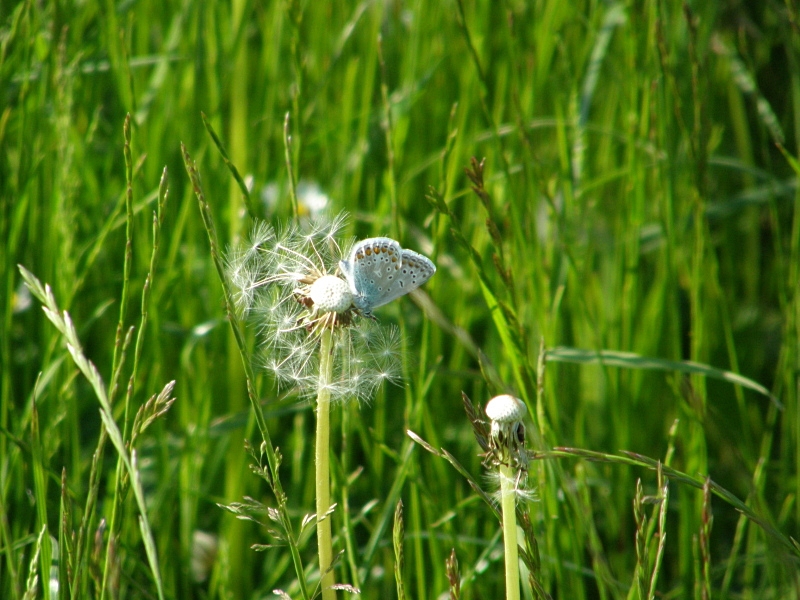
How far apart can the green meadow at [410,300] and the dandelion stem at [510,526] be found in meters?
0.05

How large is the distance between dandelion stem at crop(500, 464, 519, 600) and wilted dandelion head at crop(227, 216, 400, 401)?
0.79 feet

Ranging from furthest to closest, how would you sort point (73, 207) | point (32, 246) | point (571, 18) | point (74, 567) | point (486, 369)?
point (571, 18) → point (32, 246) → point (73, 207) → point (486, 369) → point (74, 567)

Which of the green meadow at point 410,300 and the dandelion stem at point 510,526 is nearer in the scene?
the dandelion stem at point 510,526

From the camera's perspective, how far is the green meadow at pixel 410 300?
137 cm

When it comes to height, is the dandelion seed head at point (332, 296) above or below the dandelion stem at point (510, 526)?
above

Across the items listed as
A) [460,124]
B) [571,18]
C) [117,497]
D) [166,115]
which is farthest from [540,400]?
[571,18]

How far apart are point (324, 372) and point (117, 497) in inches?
10.4

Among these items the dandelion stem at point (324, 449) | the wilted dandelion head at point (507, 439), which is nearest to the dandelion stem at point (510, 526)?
the wilted dandelion head at point (507, 439)

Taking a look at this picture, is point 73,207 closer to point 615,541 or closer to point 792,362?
point 615,541

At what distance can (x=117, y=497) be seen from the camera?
90 cm

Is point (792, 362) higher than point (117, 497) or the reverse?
the reverse

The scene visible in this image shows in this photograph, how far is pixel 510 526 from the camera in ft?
2.83

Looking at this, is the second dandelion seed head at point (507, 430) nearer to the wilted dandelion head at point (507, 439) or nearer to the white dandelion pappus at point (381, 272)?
the wilted dandelion head at point (507, 439)

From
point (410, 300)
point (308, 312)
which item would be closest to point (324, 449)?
point (308, 312)
